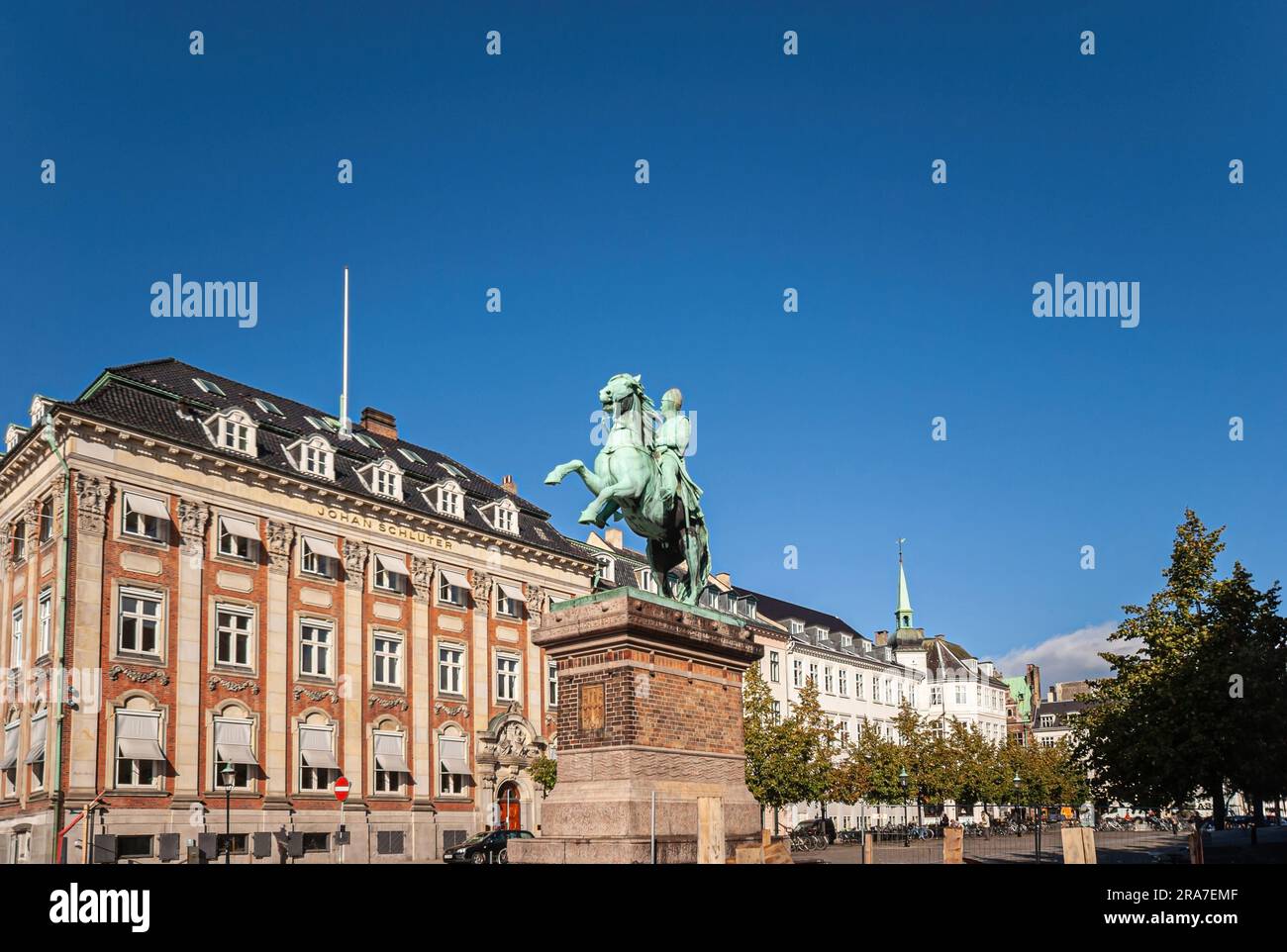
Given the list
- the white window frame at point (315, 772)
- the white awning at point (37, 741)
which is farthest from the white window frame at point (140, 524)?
the white window frame at point (315, 772)

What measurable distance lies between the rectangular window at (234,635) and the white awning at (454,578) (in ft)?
34.4

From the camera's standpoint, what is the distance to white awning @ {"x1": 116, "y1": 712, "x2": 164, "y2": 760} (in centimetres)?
4097

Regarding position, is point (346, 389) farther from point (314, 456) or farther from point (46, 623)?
point (46, 623)

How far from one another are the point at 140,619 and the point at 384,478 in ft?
44.7

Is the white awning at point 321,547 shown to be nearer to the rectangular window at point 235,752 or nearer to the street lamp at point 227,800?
the rectangular window at point 235,752

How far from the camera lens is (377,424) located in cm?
6228

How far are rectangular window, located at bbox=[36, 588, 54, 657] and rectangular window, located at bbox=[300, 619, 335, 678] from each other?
31.0ft

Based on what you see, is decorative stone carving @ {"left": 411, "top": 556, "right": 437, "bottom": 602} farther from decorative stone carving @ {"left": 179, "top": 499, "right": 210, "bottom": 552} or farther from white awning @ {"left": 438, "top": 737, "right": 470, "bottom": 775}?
decorative stone carving @ {"left": 179, "top": 499, "right": 210, "bottom": 552}

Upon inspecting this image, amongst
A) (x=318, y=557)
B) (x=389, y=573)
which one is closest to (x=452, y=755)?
(x=389, y=573)

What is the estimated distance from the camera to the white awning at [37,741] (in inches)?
1603
